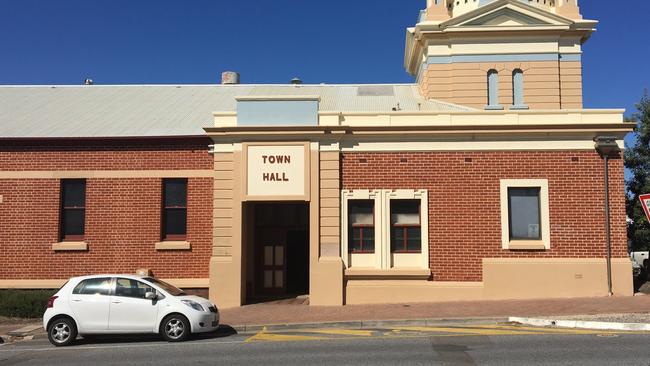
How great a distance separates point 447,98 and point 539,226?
6.62m

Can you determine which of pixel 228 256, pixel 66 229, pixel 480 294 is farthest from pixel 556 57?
pixel 66 229

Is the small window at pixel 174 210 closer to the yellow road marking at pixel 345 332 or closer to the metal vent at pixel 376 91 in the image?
the yellow road marking at pixel 345 332

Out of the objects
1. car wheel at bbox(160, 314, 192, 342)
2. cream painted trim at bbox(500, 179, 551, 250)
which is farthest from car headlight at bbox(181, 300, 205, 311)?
cream painted trim at bbox(500, 179, 551, 250)

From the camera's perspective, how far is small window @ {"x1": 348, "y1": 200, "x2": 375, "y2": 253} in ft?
53.6

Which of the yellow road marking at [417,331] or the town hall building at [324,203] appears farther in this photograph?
→ the town hall building at [324,203]

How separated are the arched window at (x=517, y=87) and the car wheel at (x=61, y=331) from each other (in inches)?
618

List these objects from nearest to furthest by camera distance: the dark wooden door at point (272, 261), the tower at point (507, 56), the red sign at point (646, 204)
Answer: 1. the red sign at point (646, 204)
2. the dark wooden door at point (272, 261)
3. the tower at point (507, 56)

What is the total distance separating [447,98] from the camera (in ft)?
69.4

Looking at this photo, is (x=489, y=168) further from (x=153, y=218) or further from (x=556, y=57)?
(x=153, y=218)

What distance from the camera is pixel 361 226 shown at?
1639cm

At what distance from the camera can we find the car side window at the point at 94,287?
11984 mm

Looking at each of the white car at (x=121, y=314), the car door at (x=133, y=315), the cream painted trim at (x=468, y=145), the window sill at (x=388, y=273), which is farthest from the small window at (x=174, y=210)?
the car door at (x=133, y=315)

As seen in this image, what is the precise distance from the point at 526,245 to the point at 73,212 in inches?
506

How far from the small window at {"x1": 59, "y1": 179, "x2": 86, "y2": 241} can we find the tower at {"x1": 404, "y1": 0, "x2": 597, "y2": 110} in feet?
39.3
